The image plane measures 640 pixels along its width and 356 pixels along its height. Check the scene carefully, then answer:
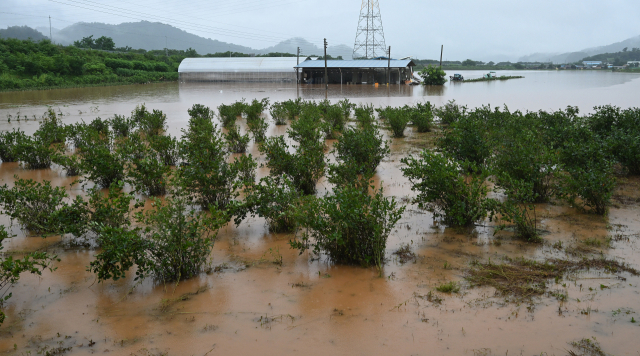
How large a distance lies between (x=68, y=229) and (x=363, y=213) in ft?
12.7

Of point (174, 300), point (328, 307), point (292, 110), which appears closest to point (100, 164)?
point (174, 300)

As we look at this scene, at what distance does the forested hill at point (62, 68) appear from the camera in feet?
140

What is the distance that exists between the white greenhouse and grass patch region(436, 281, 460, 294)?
46682 mm

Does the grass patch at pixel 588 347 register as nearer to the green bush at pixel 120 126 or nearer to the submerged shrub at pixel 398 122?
the submerged shrub at pixel 398 122

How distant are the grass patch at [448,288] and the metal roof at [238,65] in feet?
153

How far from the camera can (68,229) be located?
591 cm

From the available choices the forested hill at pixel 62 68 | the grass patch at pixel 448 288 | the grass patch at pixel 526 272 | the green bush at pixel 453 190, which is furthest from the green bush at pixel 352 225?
the forested hill at pixel 62 68

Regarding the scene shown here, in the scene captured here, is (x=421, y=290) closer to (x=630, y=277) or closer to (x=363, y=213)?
(x=363, y=213)

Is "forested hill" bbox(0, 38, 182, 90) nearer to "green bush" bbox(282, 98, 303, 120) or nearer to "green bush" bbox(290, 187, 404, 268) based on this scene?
"green bush" bbox(282, 98, 303, 120)

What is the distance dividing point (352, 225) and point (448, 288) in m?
1.28

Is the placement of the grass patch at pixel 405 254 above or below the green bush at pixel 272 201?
below

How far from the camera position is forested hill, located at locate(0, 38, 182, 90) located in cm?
4256

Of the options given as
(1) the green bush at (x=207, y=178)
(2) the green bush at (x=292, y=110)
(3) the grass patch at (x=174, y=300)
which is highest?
(2) the green bush at (x=292, y=110)

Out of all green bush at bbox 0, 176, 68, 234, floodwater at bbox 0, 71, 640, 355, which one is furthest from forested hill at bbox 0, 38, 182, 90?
floodwater at bbox 0, 71, 640, 355
